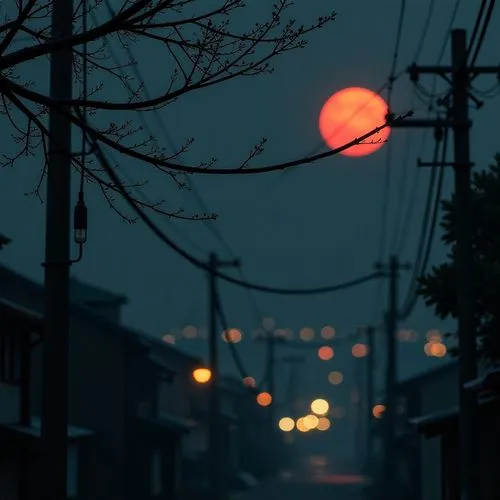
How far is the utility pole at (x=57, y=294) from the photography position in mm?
15117

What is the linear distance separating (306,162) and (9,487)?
22.4m

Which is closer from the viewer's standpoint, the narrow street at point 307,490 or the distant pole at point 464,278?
the distant pole at point 464,278

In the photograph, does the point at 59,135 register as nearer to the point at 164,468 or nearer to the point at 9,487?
the point at 9,487

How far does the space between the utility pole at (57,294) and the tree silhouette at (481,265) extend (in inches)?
490

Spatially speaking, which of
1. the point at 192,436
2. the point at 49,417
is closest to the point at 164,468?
the point at 192,436

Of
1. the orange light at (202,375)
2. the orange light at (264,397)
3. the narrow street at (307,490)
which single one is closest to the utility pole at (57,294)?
the orange light at (202,375)

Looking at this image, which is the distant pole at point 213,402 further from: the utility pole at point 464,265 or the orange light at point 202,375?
the utility pole at point 464,265

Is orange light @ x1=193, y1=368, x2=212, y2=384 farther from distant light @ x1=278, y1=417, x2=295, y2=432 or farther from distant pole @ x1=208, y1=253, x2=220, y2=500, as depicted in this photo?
distant light @ x1=278, y1=417, x2=295, y2=432

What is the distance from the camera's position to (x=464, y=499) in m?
21.8

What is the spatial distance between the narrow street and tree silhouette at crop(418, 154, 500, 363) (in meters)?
41.4

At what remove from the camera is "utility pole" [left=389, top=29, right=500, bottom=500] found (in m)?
21.6

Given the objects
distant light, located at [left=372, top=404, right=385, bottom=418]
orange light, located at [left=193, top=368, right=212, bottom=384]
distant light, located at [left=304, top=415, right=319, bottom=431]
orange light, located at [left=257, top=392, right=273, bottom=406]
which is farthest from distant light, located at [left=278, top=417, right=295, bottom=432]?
orange light, located at [left=193, top=368, right=212, bottom=384]

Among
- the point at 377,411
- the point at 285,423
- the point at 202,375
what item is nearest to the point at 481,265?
the point at 202,375

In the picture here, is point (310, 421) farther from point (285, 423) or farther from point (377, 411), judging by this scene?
point (377, 411)
